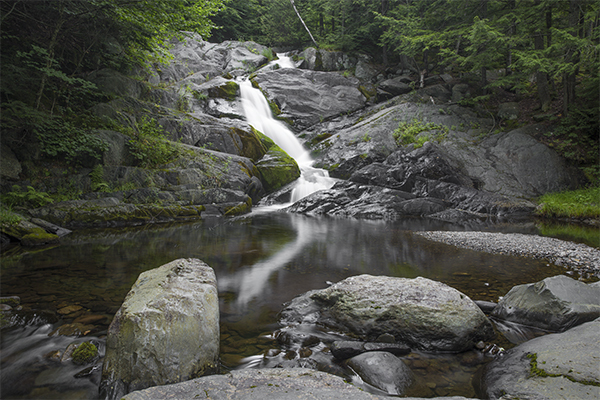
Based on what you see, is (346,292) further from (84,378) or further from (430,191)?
(430,191)

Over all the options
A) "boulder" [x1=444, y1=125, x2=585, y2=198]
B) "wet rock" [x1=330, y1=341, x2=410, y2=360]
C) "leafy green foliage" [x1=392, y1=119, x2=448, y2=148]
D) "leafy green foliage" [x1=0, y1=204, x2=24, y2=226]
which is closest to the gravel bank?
"wet rock" [x1=330, y1=341, x2=410, y2=360]

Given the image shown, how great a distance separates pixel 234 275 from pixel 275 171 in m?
11.3

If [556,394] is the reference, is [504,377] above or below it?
below

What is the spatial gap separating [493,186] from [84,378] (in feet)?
55.2

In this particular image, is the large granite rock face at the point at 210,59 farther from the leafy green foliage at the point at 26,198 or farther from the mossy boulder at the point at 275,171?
the leafy green foliage at the point at 26,198

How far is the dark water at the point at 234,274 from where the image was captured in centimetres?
275

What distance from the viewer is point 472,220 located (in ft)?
41.0

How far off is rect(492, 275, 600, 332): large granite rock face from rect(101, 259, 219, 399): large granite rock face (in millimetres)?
3594

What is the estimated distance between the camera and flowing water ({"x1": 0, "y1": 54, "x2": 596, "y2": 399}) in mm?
2727

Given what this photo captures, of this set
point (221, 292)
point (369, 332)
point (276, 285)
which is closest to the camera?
point (369, 332)

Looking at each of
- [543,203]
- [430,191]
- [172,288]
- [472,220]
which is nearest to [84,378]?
[172,288]

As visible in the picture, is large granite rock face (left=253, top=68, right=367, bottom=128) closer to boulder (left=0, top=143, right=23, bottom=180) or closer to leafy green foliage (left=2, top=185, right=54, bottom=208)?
boulder (left=0, top=143, right=23, bottom=180)

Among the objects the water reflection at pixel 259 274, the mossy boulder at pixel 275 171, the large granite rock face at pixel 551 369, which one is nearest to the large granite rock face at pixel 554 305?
the large granite rock face at pixel 551 369

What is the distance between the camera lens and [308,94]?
24125mm
